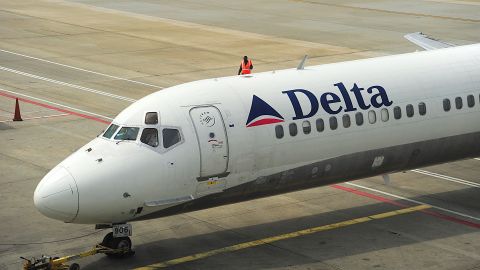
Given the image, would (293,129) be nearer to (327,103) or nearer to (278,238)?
(327,103)

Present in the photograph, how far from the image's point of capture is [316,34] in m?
55.9

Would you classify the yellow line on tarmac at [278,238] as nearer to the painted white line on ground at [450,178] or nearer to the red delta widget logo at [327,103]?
the painted white line on ground at [450,178]

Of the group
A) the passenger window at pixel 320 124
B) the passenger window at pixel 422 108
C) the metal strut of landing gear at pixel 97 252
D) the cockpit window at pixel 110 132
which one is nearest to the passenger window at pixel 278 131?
the passenger window at pixel 320 124

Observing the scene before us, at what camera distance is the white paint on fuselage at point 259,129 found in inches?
800

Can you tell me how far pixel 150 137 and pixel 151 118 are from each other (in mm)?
491

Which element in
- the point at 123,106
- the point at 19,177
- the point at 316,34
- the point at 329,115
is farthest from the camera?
the point at 316,34

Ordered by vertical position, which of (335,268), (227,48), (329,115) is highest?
(227,48)

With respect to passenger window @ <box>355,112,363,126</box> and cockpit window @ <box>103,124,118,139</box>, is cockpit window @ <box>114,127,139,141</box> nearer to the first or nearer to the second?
cockpit window @ <box>103,124,118,139</box>

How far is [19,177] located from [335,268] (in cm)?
1148

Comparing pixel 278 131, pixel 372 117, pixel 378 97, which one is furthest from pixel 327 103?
pixel 278 131

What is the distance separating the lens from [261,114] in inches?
862

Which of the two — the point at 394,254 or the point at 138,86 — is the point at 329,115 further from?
the point at 138,86

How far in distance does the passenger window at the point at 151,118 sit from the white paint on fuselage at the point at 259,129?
0.34 feet

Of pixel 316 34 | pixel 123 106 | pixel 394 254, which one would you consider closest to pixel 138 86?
pixel 123 106
